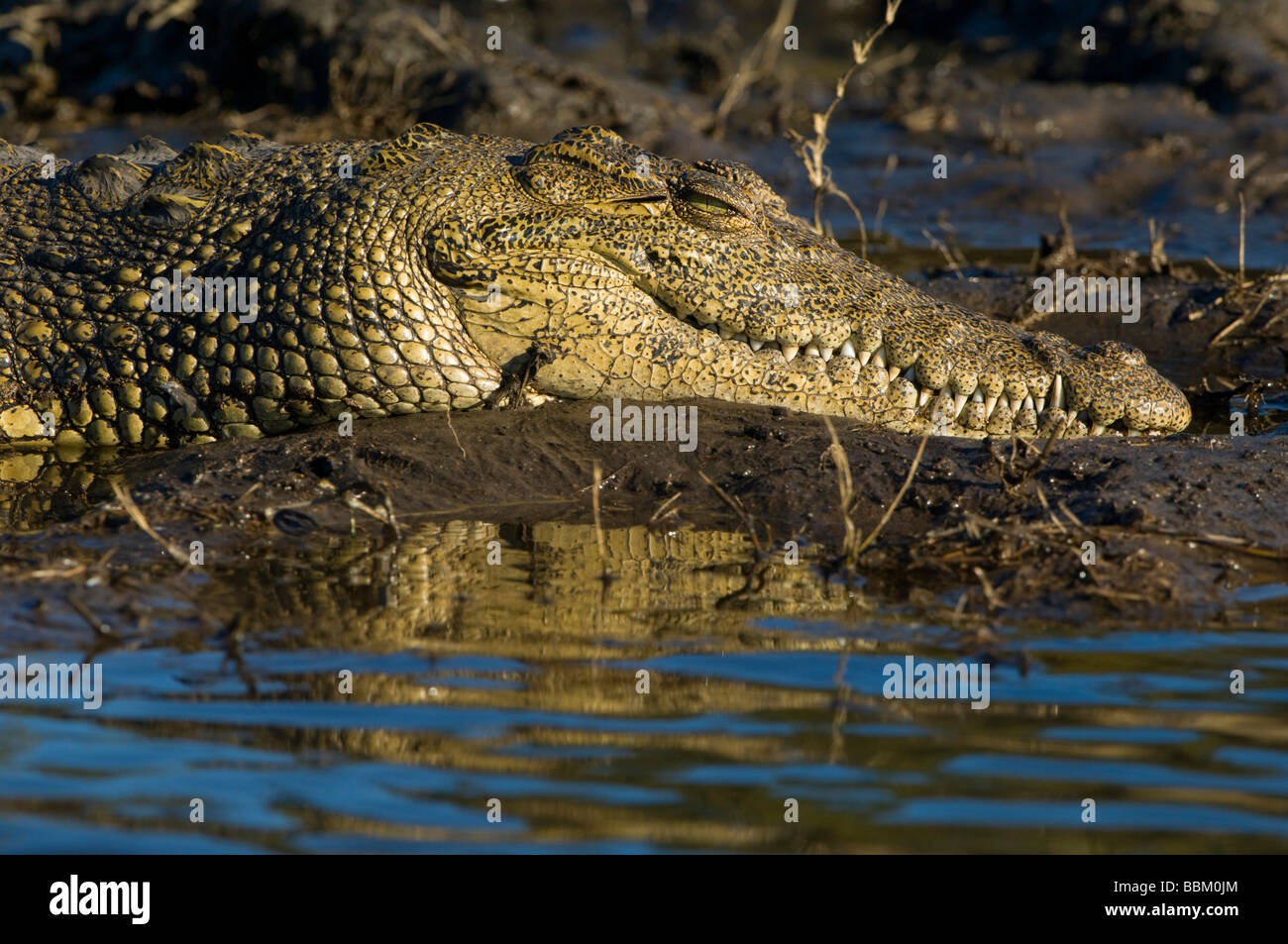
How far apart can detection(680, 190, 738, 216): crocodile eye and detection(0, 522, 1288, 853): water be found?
1568 mm

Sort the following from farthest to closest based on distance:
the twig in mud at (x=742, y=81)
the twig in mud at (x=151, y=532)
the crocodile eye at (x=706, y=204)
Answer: the twig in mud at (x=742, y=81) → the crocodile eye at (x=706, y=204) → the twig in mud at (x=151, y=532)

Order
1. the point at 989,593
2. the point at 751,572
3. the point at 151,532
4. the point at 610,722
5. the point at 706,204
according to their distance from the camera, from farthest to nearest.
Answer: the point at 706,204 < the point at 751,572 < the point at 151,532 < the point at 989,593 < the point at 610,722

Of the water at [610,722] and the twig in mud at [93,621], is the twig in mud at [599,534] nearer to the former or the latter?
the water at [610,722]

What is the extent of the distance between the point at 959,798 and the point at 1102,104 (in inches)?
422

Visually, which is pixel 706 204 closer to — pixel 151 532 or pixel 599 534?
pixel 599 534

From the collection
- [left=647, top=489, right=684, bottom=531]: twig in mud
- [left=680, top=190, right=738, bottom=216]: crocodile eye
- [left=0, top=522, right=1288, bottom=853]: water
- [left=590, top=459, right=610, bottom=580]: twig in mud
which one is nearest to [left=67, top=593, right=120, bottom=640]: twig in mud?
[left=0, top=522, right=1288, bottom=853]: water

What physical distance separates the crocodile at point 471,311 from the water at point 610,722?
109 cm

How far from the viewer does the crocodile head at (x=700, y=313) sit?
18.6ft

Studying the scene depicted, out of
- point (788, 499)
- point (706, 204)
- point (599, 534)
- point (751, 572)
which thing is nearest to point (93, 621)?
point (599, 534)

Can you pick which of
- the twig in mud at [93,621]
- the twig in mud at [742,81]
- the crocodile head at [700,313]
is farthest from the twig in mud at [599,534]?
the twig in mud at [742,81]

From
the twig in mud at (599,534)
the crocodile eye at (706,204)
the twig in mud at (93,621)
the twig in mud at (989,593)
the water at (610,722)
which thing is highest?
the crocodile eye at (706,204)

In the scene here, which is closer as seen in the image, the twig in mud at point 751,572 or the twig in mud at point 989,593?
the twig in mud at point 989,593

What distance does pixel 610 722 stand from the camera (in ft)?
12.2

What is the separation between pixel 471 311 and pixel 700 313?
0.84 metres
